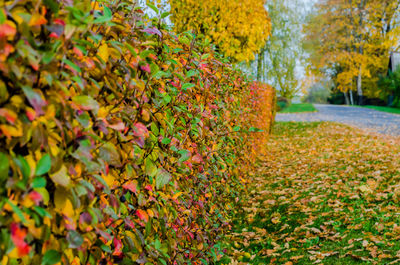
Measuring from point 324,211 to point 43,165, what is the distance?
459 centimetres

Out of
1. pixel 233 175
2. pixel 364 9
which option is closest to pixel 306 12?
pixel 364 9

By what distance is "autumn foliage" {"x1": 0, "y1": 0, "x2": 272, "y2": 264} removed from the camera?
0.93 metres

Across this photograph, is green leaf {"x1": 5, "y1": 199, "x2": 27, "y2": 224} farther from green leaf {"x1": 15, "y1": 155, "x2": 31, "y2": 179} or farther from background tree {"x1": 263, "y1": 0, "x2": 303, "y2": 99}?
background tree {"x1": 263, "y1": 0, "x2": 303, "y2": 99}

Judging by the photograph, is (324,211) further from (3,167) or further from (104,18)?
(3,167)

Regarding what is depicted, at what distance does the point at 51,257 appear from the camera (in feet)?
3.41

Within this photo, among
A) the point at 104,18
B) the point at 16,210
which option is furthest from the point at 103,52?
the point at 16,210

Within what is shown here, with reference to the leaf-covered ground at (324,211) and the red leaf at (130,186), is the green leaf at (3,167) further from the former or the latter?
the leaf-covered ground at (324,211)

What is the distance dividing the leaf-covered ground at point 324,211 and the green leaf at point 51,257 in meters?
2.98

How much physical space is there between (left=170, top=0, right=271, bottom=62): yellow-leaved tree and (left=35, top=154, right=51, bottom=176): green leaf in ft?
29.2

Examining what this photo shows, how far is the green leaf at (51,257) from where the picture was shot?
1.03m

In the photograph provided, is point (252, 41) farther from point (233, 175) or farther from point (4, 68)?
point (4, 68)

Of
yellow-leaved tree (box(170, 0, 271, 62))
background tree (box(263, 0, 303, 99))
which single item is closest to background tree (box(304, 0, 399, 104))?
background tree (box(263, 0, 303, 99))

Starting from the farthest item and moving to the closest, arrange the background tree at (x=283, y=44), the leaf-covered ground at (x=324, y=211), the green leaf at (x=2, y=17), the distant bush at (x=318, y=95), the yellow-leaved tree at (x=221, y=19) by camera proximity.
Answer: the distant bush at (x=318, y=95) < the background tree at (x=283, y=44) < the yellow-leaved tree at (x=221, y=19) < the leaf-covered ground at (x=324, y=211) < the green leaf at (x=2, y=17)

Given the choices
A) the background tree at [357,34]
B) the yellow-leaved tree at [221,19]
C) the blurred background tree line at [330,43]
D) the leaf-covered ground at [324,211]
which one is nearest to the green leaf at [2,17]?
the leaf-covered ground at [324,211]
